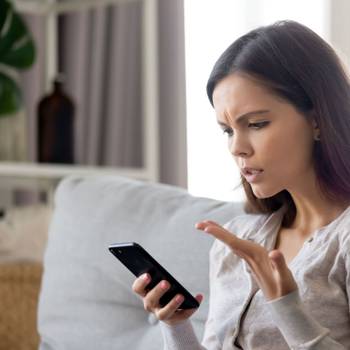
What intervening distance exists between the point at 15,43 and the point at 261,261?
79.8 inches

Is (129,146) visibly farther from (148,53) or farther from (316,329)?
(316,329)

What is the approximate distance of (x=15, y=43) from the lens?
3.05m

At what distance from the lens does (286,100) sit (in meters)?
1.36

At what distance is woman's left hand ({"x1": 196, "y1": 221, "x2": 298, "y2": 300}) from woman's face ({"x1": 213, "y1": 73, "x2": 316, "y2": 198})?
179 millimetres

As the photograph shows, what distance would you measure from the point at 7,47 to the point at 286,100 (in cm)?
187

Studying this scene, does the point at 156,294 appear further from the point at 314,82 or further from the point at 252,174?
the point at 314,82

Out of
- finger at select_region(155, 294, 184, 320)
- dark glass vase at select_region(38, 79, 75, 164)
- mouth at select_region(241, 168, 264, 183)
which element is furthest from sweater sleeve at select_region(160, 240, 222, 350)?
dark glass vase at select_region(38, 79, 75, 164)

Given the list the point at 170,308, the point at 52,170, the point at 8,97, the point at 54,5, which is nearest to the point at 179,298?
the point at 170,308

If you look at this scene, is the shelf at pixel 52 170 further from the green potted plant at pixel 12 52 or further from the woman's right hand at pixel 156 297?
the woman's right hand at pixel 156 297

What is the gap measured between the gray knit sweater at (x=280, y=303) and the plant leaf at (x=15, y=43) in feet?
5.37

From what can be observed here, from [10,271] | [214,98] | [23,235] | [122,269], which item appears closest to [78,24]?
[23,235]

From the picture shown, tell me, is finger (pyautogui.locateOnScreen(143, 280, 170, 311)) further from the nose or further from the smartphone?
the nose

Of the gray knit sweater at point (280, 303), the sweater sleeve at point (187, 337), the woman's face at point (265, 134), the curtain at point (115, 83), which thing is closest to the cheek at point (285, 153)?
→ the woman's face at point (265, 134)

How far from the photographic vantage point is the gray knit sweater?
125 cm
